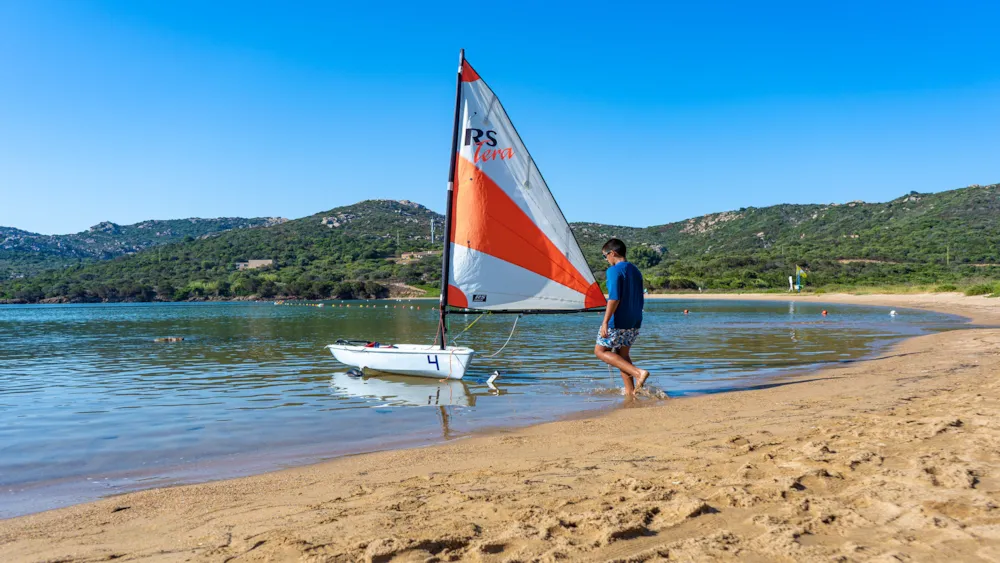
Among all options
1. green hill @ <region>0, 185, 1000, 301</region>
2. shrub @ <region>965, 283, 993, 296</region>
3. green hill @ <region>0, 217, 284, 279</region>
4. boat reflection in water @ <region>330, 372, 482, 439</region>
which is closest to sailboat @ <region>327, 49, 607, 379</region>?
boat reflection in water @ <region>330, 372, 482, 439</region>

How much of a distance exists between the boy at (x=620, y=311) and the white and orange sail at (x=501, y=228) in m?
2.73

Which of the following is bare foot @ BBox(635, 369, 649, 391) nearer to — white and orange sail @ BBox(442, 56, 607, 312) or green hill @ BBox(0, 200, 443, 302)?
white and orange sail @ BBox(442, 56, 607, 312)

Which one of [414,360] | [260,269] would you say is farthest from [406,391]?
[260,269]

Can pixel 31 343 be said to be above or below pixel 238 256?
below

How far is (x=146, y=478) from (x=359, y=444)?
231 centimetres

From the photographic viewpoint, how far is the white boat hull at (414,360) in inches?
503

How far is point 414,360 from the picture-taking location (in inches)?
522

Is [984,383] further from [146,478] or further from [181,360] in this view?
[181,360]

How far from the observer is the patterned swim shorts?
9.80m

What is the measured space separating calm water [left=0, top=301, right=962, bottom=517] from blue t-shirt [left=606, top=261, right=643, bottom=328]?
142cm

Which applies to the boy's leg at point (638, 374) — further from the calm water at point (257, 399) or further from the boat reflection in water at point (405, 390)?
the boat reflection in water at point (405, 390)

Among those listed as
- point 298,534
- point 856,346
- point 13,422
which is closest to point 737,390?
point 298,534

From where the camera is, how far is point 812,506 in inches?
149

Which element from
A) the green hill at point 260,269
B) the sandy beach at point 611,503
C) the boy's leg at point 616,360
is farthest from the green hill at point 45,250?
the sandy beach at point 611,503
